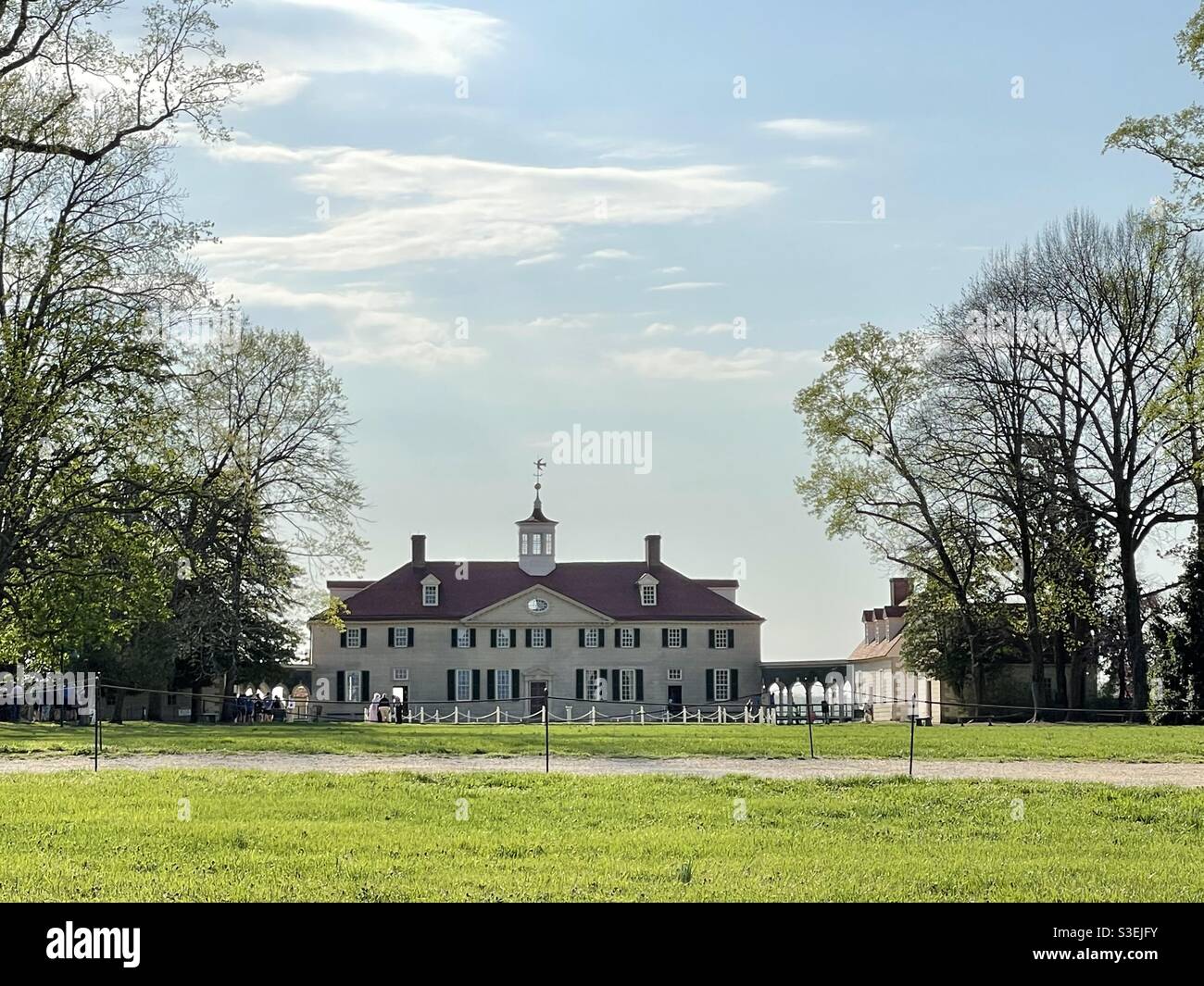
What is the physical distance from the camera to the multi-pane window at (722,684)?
3172 inches

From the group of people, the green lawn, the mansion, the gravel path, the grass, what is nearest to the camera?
the grass

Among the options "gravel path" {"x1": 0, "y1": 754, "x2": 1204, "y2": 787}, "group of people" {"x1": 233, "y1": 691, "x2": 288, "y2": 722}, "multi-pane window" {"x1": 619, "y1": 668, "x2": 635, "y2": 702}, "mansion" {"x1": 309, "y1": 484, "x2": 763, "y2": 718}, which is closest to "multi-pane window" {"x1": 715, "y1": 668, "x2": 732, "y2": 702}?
"mansion" {"x1": 309, "y1": 484, "x2": 763, "y2": 718}

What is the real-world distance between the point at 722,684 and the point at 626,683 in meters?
5.23

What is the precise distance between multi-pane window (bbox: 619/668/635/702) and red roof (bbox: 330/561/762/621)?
2876 millimetres

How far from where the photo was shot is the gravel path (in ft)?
65.8

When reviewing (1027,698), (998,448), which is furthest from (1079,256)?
(1027,698)

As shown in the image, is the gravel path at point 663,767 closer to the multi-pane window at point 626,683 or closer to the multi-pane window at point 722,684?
the multi-pane window at point 626,683

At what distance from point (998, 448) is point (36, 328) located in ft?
106

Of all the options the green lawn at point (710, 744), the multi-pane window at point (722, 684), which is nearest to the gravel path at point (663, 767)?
the green lawn at point (710, 744)

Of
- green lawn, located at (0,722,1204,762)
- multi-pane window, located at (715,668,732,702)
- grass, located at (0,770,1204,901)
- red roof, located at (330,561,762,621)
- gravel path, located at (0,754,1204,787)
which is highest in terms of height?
red roof, located at (330,561,762,621)

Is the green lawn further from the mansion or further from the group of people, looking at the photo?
the mansion

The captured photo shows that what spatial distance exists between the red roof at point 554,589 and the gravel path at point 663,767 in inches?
2154
